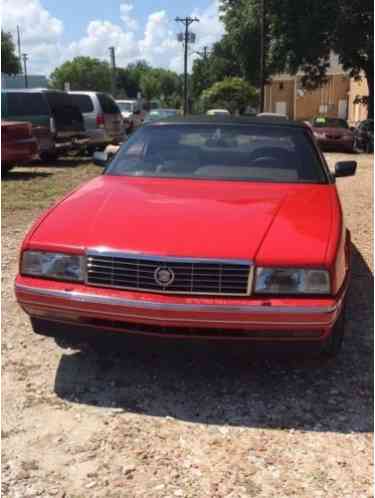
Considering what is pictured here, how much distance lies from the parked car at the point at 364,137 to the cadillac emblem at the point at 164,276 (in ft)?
72.2

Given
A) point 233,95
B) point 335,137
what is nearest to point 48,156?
point 335,137

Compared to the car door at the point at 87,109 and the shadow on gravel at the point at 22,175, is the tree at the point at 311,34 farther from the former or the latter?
the shadow on gravel at the point at 22,175

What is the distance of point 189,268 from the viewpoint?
10.6ft

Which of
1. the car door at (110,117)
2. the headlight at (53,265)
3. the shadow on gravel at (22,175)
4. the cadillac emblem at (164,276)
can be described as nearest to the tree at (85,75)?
the car door at (110,117)

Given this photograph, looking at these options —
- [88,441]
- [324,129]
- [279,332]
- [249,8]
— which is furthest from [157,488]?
[249,8]

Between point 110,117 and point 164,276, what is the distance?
640 inches

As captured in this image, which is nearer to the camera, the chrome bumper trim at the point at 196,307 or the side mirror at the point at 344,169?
the chrome bumper trim at the point at 196,307

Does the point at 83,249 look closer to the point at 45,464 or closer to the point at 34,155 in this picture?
the point at 45,464

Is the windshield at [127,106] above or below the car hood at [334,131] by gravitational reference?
above

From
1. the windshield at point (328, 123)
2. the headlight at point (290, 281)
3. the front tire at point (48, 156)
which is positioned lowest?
the headlight at point (290, 281)

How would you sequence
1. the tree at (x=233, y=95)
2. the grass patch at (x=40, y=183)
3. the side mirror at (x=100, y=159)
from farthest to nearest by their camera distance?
1. the tree at (x=233, y=95)
2. the grass patch at (x=40, y=183)
3. the side mirror at (x=100, y=159)

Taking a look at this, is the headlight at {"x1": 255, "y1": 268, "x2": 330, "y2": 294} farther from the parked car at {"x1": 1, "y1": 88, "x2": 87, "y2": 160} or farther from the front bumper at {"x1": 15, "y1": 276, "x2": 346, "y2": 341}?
the parked car at {"x1": 1, "y1": 88, "x2": 87, "y2": 160}

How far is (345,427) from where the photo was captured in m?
3.16

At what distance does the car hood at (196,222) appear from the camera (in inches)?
130
